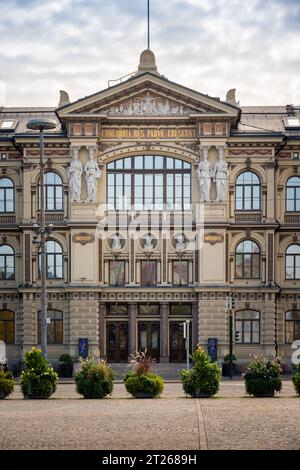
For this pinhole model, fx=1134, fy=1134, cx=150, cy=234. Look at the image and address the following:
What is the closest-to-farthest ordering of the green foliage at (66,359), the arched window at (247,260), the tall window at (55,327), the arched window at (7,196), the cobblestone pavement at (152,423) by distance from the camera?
1. the cobblestone pavement at (152,423)
2. the green foliage at (66,359)
3. the tall window at (55,327)
4. the arched window at (247,260)
5. the arched window at (7,196)

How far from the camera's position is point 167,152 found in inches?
3063

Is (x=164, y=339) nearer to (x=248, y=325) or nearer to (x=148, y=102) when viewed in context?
(x=248, y=325)

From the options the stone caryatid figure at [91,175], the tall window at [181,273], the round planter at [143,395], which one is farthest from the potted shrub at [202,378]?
the stone caryatid figure at [91,175]

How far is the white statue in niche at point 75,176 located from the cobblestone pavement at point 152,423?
112ft

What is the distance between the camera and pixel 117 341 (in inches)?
3083

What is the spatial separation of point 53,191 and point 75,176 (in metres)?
2.54

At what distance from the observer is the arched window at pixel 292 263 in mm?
80000

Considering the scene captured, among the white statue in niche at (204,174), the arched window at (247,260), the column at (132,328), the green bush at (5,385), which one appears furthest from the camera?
the arched window at (247,260)

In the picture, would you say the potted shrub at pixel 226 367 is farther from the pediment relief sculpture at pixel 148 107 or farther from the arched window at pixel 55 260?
the pediment relief sculpture at pixel 148 107

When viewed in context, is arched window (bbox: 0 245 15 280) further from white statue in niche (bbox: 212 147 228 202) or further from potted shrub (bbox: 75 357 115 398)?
potted shrub (bbox: 75 357 115 398)

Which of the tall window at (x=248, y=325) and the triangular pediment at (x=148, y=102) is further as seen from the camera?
the tall window at (x=248, y=325)

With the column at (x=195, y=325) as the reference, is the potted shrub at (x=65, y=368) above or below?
below
